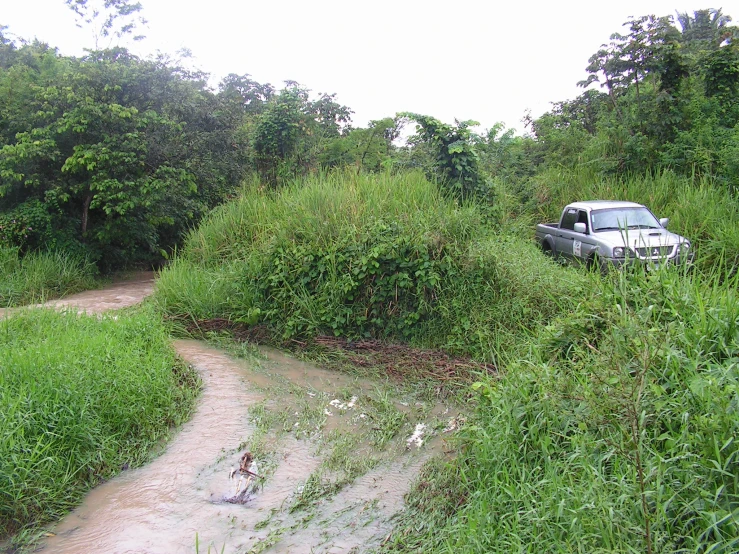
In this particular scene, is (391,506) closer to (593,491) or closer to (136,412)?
(593,491)

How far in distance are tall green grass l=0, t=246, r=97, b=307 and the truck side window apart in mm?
10117

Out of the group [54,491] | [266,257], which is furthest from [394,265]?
[54,491]

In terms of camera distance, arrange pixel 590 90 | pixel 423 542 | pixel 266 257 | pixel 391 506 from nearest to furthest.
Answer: pixel 423 542, pixel 391 506, pixel 266 257, pixel 590 90

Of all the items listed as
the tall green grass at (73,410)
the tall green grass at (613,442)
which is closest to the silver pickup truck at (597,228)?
the tall green grass at (613,442)

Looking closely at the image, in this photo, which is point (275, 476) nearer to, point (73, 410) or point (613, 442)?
point (73, 410)

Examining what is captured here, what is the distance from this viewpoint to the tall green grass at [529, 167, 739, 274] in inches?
348

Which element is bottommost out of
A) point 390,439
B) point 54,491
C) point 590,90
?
point 390,439

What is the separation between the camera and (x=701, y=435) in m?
2.89

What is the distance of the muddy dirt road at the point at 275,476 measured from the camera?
3.86m

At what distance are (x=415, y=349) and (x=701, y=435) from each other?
468 centimetres

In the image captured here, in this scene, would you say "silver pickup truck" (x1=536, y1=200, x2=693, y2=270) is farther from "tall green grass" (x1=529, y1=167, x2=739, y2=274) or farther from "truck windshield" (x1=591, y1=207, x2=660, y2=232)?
"tall green grass" (x1=529, y1=167, x2=739, y2=274)

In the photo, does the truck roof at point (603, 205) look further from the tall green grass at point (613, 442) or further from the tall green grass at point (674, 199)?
the tall green grass at point (613, 442)

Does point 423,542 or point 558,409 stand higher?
point 558,409

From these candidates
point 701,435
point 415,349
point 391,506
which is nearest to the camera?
point 701,435
